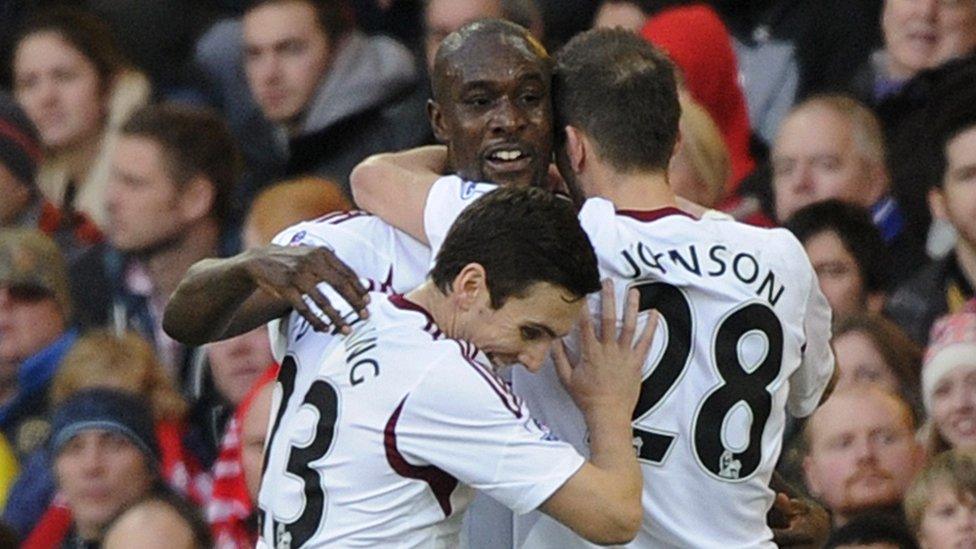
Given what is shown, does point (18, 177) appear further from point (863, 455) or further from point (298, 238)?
point (298, 238)

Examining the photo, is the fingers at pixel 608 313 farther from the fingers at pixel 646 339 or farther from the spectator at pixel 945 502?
the spectator at pixel 945 502

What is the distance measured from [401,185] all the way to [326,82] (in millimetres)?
3441

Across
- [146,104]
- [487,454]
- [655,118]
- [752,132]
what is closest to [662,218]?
[655,118]

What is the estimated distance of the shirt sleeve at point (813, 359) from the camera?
5.47 metres

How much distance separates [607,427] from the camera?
201 inches

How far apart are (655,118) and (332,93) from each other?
3.66 metres

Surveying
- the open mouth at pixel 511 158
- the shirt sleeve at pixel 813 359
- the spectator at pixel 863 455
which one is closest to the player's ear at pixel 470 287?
the open mouth at pixel 511 158

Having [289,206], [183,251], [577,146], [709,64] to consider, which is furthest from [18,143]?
[577,146]

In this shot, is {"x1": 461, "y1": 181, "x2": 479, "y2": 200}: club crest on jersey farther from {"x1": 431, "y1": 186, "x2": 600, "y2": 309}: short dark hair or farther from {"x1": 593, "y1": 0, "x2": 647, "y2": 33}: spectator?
{"x1": 593, "y1": 0, "x2": 647, "y2": 33}: spectator

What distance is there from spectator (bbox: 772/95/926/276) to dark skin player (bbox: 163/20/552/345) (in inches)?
103

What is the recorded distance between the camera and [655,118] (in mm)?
5266

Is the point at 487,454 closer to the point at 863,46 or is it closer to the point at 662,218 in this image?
the point at 662,218

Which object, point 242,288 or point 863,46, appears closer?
point 242,288

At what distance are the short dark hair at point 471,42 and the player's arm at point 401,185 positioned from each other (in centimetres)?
18
